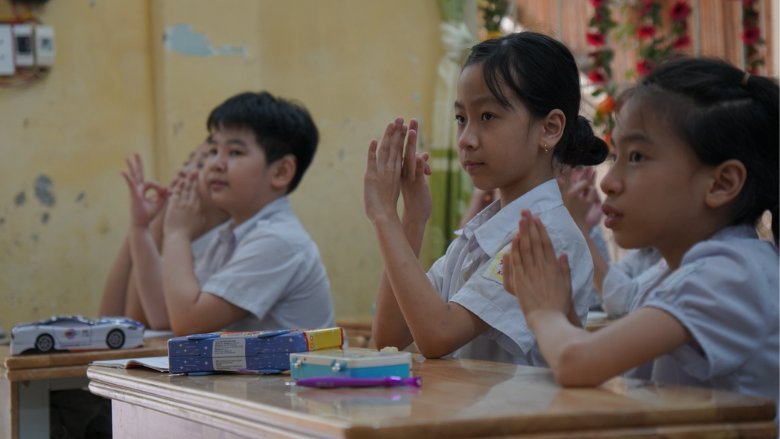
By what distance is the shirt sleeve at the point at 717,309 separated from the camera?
1.32m

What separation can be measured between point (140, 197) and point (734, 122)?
2178 mm

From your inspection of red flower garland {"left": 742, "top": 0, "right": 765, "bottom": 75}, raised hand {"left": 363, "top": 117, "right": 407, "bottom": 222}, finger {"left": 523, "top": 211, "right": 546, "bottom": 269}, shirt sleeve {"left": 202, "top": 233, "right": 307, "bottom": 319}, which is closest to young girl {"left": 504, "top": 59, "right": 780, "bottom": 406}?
finger {"left": 523, "top": 211, "right": 546, "bottom": 269}

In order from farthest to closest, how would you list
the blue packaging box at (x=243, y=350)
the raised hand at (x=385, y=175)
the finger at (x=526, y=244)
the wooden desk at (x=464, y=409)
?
the raised hand at (x=385, y=175), the blue packaging box at (x=243, y=350), the finger at (x=526, y=244), the wooden desk at (x=464, y=409)

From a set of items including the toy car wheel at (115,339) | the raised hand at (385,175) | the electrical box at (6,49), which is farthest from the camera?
the electrical box at (6,49)

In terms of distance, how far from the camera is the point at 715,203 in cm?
146

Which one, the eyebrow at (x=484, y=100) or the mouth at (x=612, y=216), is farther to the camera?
the eyebrow at (x=484, y=100)

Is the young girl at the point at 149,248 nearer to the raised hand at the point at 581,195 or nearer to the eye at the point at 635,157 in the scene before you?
the raised hand at the point at 581,195

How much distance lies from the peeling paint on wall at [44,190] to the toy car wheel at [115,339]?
1.55 meters

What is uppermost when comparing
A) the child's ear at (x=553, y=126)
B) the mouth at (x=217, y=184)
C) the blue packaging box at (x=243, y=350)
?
the child's ear at (x=553, y=126)

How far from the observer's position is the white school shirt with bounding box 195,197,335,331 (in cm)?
268

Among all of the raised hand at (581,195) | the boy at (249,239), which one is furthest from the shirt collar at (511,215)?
the boy at (249,239)

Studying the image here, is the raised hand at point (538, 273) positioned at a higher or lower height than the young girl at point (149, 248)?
higher

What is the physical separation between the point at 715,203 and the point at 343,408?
23.4 inches

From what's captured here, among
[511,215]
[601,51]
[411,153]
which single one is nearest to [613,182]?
[511,215]
